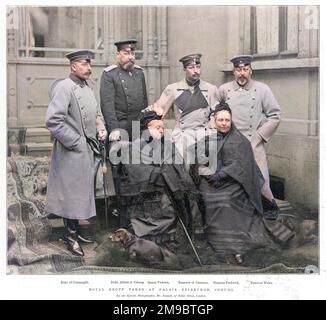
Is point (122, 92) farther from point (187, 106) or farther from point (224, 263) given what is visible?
point (224, 263)

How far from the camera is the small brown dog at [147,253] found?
686 centimetres

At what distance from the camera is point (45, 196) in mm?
6941

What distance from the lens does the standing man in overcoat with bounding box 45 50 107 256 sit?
22.2 ft

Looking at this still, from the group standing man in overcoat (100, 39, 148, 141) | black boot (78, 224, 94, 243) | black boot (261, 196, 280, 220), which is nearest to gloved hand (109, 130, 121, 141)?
standing man in overcoat (100, 39, 148, 141)

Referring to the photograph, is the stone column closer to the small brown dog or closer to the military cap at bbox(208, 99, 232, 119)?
the small brown dog

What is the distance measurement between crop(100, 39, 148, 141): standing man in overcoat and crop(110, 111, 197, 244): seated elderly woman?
0.38 ft

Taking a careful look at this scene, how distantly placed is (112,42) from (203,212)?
1.72m

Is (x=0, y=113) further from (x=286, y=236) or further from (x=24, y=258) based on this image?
(x=286, y=236)

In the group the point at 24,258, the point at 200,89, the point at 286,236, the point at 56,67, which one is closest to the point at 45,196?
the point at 24,258

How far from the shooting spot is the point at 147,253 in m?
6.86

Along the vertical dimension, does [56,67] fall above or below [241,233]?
above

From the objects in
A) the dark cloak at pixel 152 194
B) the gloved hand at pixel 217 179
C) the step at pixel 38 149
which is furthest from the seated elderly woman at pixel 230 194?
the step at pixel 38 149

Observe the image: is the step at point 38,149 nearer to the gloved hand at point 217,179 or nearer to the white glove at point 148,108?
the white glove at point 148,108

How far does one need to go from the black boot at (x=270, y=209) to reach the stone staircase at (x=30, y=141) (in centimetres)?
199
